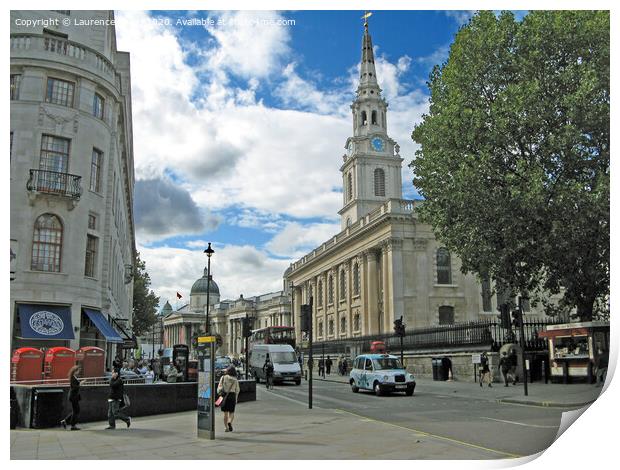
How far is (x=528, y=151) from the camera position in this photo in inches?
942

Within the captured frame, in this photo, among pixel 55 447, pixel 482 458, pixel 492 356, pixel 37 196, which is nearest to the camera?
pixel 482 458

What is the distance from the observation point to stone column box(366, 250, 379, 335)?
202 ft

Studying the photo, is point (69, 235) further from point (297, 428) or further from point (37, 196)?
point (297, 428)

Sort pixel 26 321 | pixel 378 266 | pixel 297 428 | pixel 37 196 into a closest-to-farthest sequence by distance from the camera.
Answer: pixel 297 428, pixel 26 321, pixel 37 196, pixel 378 266

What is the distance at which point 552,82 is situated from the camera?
22.5m

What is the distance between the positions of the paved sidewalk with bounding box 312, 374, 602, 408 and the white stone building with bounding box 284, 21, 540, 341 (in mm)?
→ 10231

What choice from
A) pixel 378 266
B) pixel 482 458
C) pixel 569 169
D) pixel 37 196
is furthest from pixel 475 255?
pixel 378 266

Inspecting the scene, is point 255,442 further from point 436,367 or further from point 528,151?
point 436,367

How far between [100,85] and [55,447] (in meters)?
17.8

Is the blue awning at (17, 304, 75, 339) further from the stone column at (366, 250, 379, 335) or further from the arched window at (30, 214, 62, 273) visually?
the stone column at (366, 250, 379, 335)

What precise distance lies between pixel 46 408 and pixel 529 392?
17957 mm

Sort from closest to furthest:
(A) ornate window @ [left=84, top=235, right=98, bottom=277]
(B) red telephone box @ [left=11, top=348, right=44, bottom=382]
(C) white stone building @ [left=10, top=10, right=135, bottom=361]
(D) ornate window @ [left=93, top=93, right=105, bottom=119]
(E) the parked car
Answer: (B) red telephone box @ [left=11, top=348, right=44, bottom=382]
(C) white stone building @ [left=10, top=10, right=135, bottom=361]
(A) ornate window @ [left=84, top=235, right=98, bottom=277]
(D) ornate window @ [left=93, top=93, right=105, bottom=119]
(E) the parked car

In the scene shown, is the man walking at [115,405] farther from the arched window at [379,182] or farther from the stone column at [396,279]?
the arched window at [379,182]

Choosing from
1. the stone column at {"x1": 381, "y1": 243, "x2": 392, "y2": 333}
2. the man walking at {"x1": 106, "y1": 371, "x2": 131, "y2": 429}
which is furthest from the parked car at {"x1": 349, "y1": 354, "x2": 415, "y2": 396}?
the stone column at {"x1": 381, "y1": 243, "x2": 392, "y2": 333}
